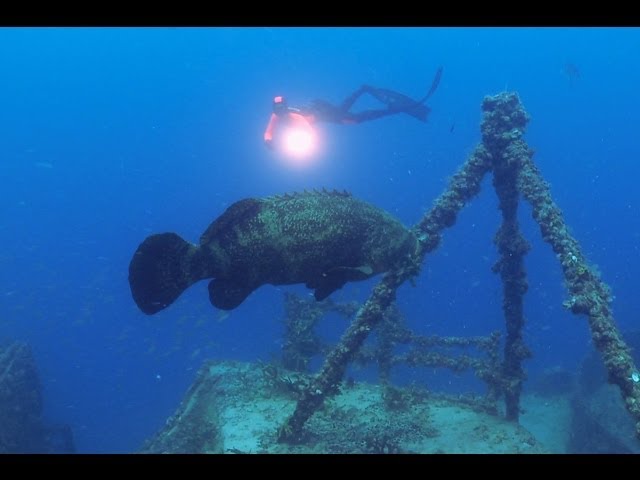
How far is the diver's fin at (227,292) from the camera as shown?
6.02 metres

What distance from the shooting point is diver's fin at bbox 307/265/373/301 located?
19.5 ft

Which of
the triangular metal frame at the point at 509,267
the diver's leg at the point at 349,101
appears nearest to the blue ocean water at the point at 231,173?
the diver's leg at the point at 349,101

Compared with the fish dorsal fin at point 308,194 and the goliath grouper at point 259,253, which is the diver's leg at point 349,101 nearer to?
the fish dorsal fin at point 308,194

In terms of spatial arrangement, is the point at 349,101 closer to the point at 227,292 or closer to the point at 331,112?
the point at 331,112

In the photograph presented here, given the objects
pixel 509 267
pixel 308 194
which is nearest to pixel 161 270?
pixel 308 194

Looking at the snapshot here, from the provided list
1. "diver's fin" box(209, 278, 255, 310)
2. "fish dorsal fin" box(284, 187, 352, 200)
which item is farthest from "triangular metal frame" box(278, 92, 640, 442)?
"diver's fin" box(209, 278, 255, 310)

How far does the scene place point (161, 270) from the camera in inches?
220

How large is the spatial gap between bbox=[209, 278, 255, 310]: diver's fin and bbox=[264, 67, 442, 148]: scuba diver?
35.4ft

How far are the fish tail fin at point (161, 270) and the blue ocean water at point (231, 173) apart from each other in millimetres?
26818

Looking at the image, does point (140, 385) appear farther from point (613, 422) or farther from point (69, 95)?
point (69, 95)

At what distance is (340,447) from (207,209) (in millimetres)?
74018

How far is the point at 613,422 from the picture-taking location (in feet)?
48.9

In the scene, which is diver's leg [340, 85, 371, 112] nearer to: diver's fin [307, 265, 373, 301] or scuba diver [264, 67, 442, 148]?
scuba diver [264, 67, 442, 148]
